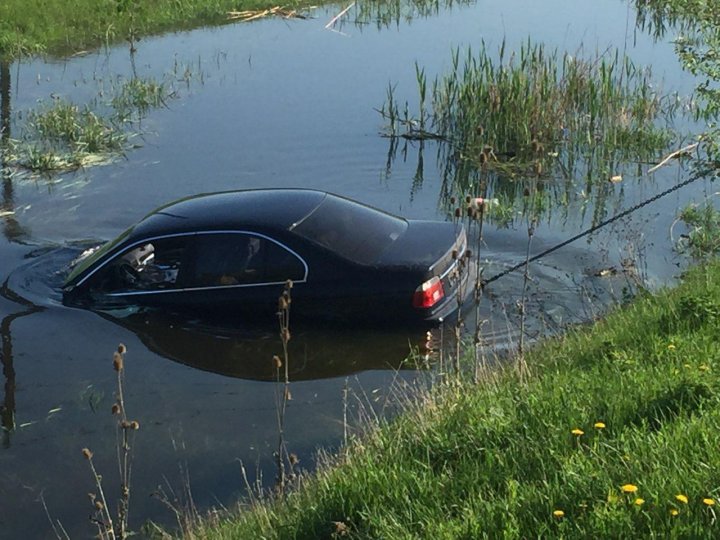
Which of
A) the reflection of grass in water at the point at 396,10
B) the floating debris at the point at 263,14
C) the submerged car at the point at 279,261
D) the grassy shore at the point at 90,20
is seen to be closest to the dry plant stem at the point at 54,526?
the submerged car at the point at 279,261

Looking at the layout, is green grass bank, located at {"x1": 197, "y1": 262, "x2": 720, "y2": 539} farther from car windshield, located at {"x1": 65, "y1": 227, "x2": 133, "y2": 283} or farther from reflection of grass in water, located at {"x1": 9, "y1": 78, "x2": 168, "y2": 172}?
reflection of grass in water, located at {"x1": 9, "y1": 78, "x2": 168, "y2": 172}

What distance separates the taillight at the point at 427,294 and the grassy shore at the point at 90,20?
1826 centimetres

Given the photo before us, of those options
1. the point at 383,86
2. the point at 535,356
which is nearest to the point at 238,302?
the point at 535,356

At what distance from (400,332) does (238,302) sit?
1600 millimetres

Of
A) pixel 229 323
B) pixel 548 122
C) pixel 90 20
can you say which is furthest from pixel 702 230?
pixel 90 20

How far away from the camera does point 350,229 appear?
10562mm

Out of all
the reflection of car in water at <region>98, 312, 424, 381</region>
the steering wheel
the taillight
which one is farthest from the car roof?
the taillight

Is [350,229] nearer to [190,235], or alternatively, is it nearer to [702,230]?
[190,235]

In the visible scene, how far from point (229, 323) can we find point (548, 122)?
8.59m

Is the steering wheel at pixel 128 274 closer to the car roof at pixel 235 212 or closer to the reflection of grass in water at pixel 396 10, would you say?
the car roof at pixel 235 212

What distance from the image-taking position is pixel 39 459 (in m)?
8.96

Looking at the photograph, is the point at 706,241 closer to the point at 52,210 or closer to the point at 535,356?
the point at 535,356

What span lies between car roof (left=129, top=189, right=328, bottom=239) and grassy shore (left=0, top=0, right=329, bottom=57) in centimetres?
1604

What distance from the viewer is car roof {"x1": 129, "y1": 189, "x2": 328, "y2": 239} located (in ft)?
34.7
